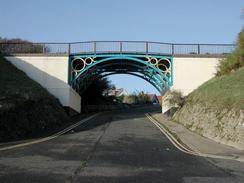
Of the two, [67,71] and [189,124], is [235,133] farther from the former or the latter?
[67,71]

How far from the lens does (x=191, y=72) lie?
32.0m

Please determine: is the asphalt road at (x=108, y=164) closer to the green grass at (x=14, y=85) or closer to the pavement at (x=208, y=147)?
the pavement at (x=208, y=147)

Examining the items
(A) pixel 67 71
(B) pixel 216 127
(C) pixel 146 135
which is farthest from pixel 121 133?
(A) pixel 67 71

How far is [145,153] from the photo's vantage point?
12.7 meters

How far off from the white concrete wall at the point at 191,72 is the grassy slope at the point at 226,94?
7.14 metres

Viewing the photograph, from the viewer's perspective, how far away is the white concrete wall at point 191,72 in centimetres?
3192

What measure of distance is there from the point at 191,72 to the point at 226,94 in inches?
514

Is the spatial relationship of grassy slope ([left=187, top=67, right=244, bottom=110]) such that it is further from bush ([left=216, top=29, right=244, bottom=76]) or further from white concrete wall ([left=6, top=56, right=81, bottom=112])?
white concrete wall ([left=6, top=56, right=81, bottom=112])

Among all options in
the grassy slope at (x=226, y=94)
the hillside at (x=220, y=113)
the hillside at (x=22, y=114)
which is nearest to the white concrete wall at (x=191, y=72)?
the hillside at (x=220, y=113)

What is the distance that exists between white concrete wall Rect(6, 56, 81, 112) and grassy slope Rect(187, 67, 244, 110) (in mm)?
13194

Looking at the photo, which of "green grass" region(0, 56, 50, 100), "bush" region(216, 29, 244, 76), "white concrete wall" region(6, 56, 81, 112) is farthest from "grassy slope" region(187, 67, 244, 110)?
"white concrete wall" region(6, 56, 81, 112)

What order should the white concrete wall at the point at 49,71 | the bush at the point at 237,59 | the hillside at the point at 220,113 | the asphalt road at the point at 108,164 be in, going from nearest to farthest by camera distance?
the asphalt road at the point at 108,164
the hillside at the point at 220,113
the bush at the point at 237,59
the white concrete wall at the point at 49,71

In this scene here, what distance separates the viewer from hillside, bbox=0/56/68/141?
17016 mm

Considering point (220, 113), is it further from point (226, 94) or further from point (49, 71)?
point (49, 71)
